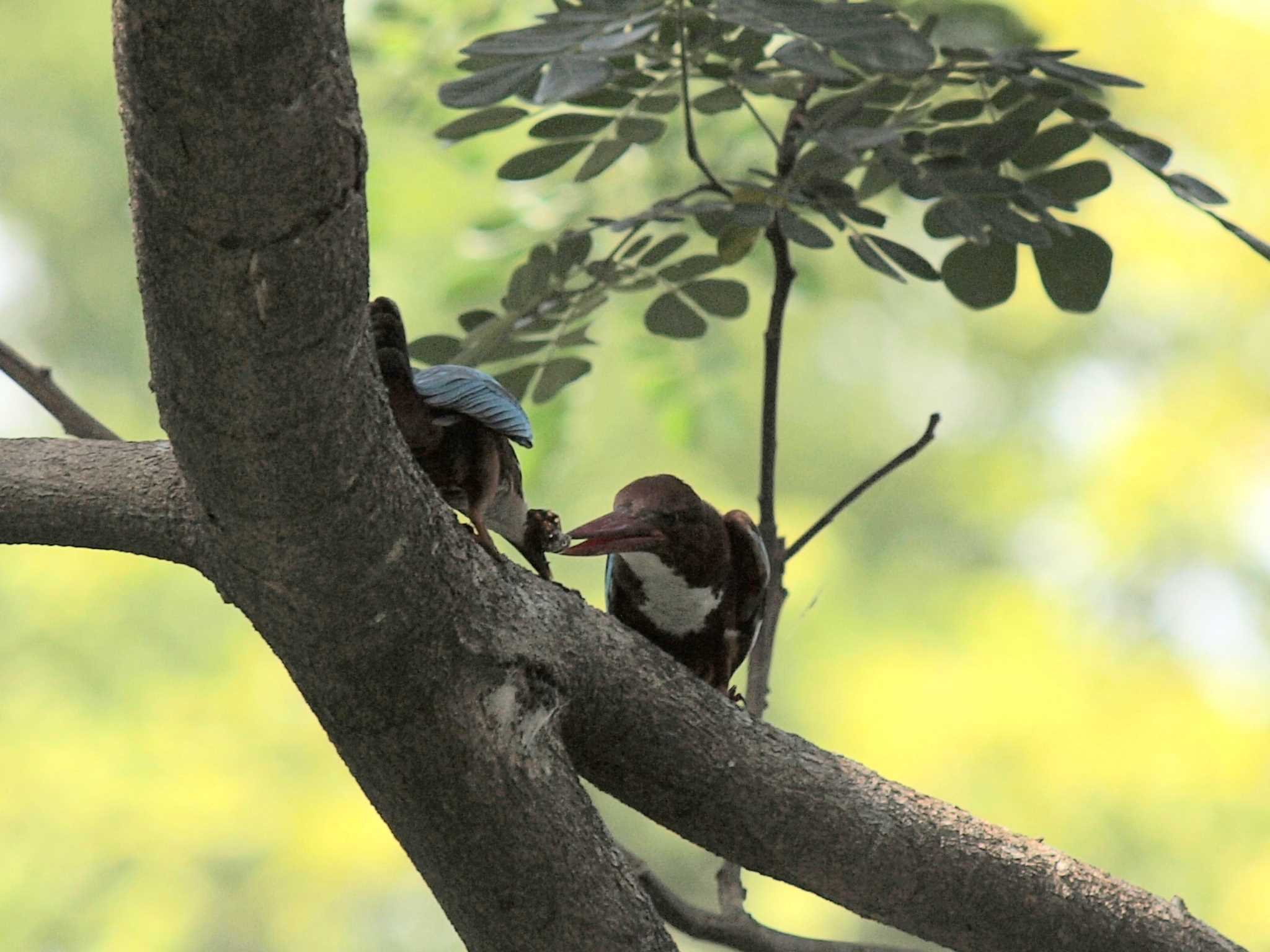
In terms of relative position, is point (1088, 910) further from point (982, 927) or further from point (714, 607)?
point (714, 607)

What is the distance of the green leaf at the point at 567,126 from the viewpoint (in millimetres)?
1970

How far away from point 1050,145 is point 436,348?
951mm

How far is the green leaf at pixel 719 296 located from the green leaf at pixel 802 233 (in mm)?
289

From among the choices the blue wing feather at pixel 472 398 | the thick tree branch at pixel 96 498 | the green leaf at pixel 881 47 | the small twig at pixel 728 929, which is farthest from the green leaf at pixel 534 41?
the small twig at pixel 728 929

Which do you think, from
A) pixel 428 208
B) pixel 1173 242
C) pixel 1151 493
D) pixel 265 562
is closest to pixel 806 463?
pixel 1151 493

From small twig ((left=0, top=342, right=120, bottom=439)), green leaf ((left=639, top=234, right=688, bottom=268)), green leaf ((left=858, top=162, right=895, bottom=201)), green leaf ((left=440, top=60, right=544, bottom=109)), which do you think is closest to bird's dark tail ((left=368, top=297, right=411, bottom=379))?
green leaf ((left=440, top=60, right=544, bottom=109))

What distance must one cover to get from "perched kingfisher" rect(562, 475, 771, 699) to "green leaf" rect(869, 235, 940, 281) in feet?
1.39

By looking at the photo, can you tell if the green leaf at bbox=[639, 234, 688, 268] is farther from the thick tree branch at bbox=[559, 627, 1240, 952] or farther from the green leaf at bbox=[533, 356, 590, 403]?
the thick tree branch at bbox=[559, 627, 1240, 952]

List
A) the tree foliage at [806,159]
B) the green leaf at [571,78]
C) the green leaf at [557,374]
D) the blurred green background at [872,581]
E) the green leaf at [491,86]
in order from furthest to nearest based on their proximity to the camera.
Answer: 1. the blurred green background at [872,581]
2. the green leaf at [557,374]
3. the tree foliage at [806,159]
4. the green leaf at [491,86]
5. the green leaf at [571,78]

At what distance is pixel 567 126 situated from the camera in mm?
1977

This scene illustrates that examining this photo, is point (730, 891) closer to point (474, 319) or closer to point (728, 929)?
point (728, 929)

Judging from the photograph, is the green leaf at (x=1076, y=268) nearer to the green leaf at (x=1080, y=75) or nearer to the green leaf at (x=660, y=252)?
the green leaf at (x=1080, y=75)

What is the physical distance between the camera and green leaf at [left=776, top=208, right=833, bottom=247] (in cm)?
187

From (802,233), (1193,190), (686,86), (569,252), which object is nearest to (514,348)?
(569,252)
